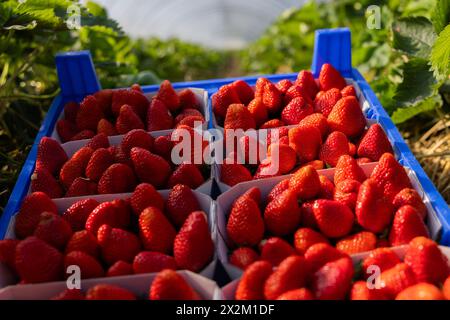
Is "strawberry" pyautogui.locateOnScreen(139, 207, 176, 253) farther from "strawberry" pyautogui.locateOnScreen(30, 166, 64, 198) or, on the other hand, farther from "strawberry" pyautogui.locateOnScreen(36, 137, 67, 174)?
"strawberry" pyautogui.locateOnScreen(36, 137, 67, 174)

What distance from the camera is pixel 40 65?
3.12 metres

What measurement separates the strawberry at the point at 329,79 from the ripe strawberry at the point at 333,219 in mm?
867

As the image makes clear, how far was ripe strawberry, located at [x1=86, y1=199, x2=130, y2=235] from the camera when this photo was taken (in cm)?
152

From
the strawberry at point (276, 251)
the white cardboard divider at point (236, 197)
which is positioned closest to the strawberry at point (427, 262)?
the white cardboard divider at point (236, 197)

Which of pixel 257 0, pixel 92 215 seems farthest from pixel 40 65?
pixel 257 0

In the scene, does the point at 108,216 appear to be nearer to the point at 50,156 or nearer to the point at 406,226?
the point at 50,156

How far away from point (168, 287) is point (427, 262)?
2.05ft

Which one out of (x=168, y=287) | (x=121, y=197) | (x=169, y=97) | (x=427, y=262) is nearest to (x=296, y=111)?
(x=169, y=97)

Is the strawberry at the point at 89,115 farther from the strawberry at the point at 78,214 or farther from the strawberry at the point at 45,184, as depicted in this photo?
the strawberry at the point at 78,214

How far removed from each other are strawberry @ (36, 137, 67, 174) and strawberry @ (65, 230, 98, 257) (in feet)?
1.75

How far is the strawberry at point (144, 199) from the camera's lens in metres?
1.56

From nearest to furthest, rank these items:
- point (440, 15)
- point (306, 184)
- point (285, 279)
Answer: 1. point (285, 279)
2. point (306, 184)
3. point (440, 15)

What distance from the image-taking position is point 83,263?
54.3 inches

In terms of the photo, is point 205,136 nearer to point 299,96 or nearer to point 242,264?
point 299,96
